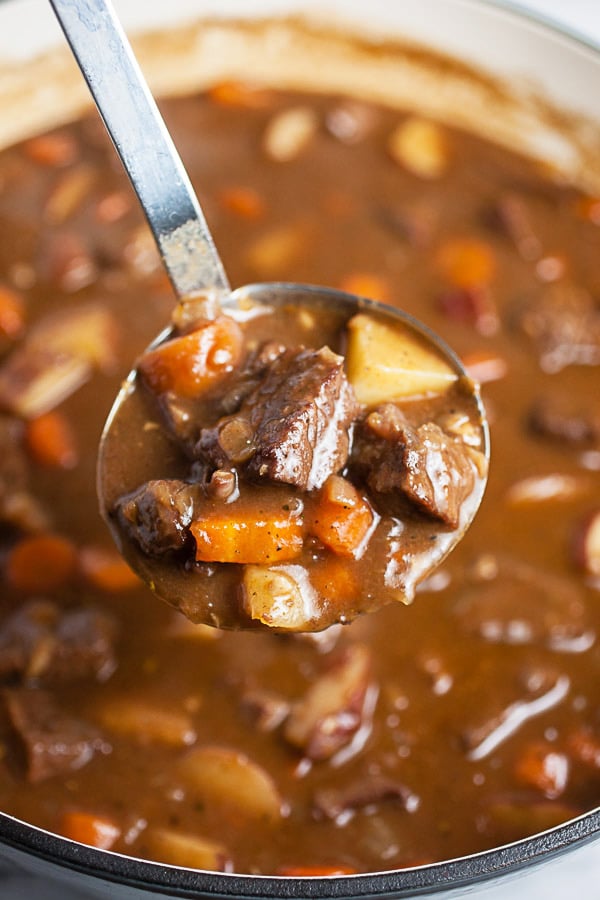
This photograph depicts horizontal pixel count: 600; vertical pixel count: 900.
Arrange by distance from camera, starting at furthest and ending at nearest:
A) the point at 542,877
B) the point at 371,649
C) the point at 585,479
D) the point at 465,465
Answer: the point at 585,479, the point at 371,649, the point at 542,877, the point at 465,465

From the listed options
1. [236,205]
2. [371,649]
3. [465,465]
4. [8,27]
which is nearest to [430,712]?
[371,649]

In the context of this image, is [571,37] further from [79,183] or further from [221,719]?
[221,719]

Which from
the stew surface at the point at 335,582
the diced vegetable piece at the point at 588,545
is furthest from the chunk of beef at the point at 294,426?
the diced vegetable piece at the point at 588,545

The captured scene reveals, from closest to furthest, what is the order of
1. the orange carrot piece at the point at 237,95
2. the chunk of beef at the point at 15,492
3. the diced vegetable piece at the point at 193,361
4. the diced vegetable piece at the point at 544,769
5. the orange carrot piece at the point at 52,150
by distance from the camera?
the diced vegetable piece at the point at 193,361
the diced vegetable piece at the point at 544,769
the chunk of beef at the point at 15,492
the orange carrot piece at the point at 52,150
the orange carrot piece at the point at 237,95

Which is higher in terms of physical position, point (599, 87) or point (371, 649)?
point (599, 87)

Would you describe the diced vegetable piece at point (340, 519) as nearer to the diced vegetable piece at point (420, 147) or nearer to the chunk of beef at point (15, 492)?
the chunk of beef at point (15, 492)

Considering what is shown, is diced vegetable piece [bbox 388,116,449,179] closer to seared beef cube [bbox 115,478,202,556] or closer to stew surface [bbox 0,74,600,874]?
stew surface [bbox 0,74,600,874]

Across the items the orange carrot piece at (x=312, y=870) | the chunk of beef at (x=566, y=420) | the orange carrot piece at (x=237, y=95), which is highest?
the orange carrot piece at (x=237, y=95)
